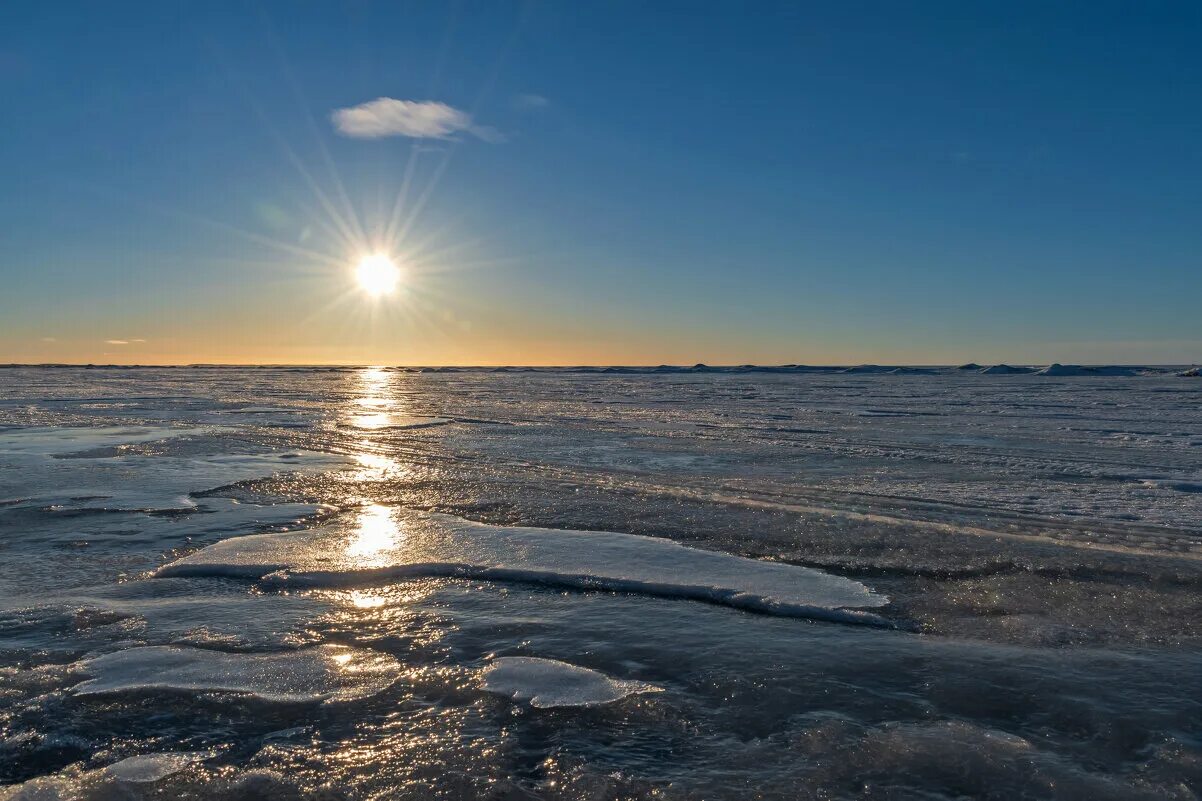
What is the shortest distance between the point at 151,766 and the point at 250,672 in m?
0.97

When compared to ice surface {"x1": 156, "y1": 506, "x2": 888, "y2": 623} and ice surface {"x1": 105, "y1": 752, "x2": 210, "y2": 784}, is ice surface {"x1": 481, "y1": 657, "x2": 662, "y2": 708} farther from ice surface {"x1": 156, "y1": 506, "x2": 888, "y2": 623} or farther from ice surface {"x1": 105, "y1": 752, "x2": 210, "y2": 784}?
ice surface {"x1": 156, "y1": 506, "x2": 888, "y2": 623}

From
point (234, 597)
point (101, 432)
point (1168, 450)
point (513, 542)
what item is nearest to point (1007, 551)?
point (513, 542)

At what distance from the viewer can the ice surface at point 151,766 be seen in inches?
132

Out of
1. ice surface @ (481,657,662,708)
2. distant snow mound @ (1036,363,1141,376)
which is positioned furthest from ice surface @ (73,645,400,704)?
distant snow mound @ (1036,363,1141,376)

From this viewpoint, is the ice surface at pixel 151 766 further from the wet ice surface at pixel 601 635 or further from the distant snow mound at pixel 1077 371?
the distant snow mound at pixel 1077 371

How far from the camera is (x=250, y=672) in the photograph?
4387 millimetres

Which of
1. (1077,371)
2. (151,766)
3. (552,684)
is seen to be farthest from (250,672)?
(1077,371)

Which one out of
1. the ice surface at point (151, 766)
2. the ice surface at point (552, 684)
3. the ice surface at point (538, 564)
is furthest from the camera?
the ice surface at point (538, 564)

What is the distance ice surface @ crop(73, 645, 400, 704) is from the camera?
4.15m

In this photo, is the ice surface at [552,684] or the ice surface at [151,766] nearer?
the ice surface at [151,766]

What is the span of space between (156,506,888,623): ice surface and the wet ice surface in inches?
1.6

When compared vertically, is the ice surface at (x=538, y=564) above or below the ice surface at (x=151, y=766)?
above

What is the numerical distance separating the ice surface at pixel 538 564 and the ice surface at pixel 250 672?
1477mm

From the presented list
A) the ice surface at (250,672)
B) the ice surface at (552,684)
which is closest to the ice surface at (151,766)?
the ice surface at (250,672)
